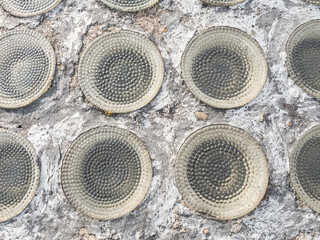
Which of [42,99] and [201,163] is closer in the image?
[201,163]

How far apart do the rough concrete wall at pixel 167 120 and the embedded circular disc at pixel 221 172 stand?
7 cm

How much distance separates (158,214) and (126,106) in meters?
0.65

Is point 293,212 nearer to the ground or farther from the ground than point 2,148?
nearer to the ground

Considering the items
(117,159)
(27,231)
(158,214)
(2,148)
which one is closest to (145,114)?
(117,159)

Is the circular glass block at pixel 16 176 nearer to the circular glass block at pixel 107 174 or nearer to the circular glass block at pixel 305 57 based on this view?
the circular glass block at pixel 107 174

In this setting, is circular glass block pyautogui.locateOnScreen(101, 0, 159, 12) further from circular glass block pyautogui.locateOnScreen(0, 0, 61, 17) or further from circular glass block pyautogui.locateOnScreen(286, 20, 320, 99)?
circular glass block pyautogui.locateOnScreen(286, 20, 320, 99)

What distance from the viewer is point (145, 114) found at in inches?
68.2

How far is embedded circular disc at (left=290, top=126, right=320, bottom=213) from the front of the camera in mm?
1666

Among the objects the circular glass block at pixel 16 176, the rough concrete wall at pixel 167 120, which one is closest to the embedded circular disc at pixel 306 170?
the rough concrete wall at pixel 167 120

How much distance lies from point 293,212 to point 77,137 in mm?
1309

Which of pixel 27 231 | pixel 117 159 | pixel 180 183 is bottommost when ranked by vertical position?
pixel 27 231

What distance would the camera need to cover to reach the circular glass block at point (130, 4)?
177 centimetres

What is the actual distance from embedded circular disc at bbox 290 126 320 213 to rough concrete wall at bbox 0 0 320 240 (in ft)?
0.15

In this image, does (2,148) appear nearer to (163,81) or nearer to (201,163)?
(163,81)
